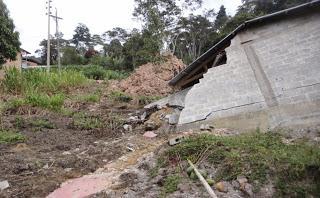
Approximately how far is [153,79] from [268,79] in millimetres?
6193

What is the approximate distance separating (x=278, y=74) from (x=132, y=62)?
58.5 ft

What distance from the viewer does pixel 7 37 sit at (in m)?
17.3

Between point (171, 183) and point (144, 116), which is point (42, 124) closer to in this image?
point (144, 116)

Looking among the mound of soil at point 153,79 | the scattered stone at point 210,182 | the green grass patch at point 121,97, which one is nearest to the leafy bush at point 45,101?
the green grass patch at point 121,97

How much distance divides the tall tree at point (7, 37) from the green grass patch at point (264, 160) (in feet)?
46.7

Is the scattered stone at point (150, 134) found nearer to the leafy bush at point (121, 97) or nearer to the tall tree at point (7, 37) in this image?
the leafy bush at point (121, 97)

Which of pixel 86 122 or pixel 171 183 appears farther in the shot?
pixel 86 122

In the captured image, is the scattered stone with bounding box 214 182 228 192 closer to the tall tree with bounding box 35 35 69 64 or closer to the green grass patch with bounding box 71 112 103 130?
the green grass patch with bounding box 71 112 103 130

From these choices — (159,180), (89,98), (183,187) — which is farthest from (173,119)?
(89,98)

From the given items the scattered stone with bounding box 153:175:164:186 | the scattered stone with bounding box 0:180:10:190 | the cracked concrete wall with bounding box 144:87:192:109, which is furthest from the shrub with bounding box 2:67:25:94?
the scattered stone with bounding box 153:175:164:186

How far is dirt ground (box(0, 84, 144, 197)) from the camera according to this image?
5.52 metres

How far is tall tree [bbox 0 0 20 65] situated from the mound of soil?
7366 mm

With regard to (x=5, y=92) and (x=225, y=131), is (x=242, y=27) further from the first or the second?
(x=5, y=92)

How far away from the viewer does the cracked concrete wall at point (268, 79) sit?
22.2ft
